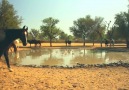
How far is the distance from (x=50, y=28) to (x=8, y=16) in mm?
30651

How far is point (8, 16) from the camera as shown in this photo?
4197cm

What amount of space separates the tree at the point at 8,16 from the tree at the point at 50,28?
27233 mm

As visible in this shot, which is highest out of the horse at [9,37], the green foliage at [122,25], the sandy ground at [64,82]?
the green foliage at [122,25]

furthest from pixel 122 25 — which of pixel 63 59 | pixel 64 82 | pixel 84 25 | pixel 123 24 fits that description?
pixel 64 82

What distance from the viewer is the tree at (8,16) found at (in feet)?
137

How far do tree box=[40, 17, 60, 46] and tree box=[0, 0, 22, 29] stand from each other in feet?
89.3

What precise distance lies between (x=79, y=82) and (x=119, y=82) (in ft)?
6.69

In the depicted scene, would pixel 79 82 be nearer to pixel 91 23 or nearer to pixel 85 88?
pixel 85 88

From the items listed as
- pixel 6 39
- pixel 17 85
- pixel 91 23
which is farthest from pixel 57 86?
pixel 91 23

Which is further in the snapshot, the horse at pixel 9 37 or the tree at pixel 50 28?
the tree at pixel 50 28

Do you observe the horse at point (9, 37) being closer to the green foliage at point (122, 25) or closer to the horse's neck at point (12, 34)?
the horse's neck at point (12, 34)

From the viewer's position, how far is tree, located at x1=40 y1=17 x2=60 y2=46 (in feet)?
235

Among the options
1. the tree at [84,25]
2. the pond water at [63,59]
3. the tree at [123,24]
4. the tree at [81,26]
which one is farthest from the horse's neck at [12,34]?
the tree at [81,26]

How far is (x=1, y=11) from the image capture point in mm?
42406
